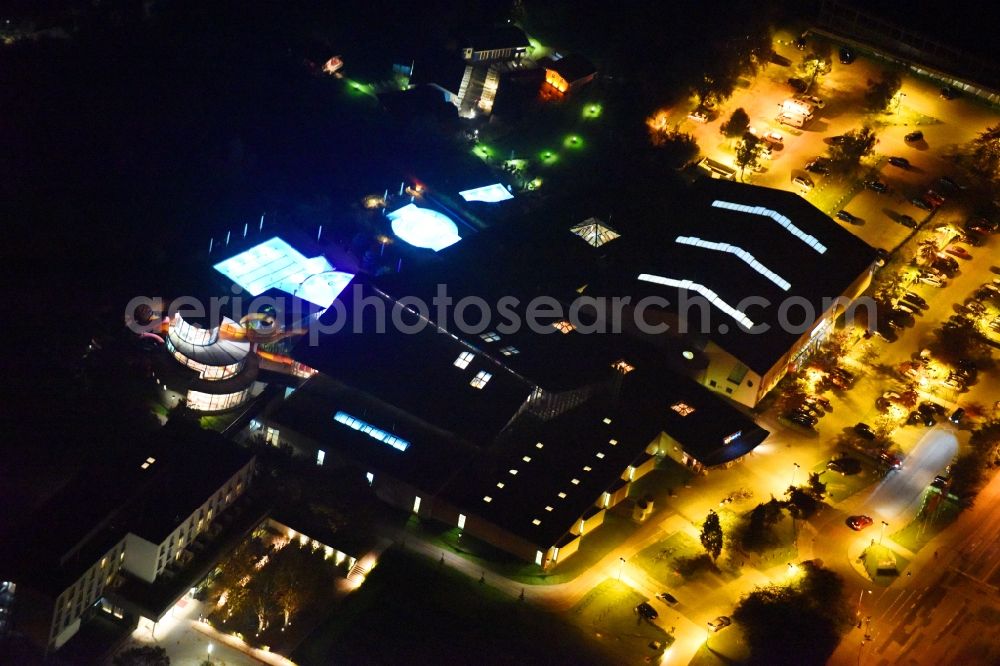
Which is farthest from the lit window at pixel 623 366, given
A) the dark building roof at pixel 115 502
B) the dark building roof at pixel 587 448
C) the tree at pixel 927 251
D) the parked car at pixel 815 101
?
the parked car at pixel 815 101

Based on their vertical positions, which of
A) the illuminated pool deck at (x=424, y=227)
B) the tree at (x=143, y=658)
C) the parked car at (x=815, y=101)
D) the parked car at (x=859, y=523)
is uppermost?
the parked car at (x=815, y=101)

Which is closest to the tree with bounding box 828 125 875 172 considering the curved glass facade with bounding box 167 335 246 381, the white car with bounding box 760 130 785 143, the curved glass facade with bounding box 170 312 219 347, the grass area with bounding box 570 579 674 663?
the white car with bounding box 760 130 785 143

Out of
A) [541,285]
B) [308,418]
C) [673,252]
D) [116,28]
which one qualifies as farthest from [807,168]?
[116,28]

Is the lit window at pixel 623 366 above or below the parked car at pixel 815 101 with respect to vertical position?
below

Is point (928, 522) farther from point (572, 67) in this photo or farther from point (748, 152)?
point (572, 67)

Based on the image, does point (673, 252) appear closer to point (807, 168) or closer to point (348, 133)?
point (807, 168)

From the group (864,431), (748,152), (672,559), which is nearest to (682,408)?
(672,559)

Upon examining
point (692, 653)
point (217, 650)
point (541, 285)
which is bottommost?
Answer: point (217, 650)

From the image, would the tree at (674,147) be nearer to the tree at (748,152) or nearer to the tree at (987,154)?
the tree at (748,152)
